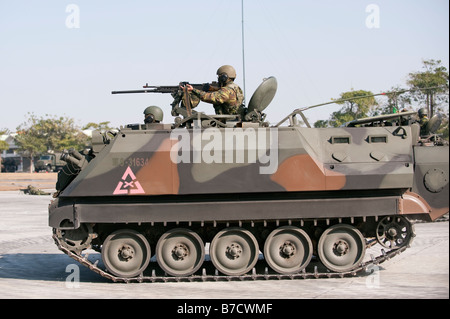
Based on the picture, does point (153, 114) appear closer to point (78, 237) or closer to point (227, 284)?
point (78, 237)

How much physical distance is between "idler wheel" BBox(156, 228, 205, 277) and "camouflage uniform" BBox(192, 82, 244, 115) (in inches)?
125

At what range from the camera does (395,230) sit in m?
14.1

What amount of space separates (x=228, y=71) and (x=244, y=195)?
341cm

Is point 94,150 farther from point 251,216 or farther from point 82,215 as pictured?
point 251,216

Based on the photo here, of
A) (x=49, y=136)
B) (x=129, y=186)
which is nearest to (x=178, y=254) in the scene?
(x=129, y=186)

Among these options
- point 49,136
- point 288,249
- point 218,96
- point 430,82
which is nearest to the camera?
point 288,249

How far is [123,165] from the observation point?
13570mm

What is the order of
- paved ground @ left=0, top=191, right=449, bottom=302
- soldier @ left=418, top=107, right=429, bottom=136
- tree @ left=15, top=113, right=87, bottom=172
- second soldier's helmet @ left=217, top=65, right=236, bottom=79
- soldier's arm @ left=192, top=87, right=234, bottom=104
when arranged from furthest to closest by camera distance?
tree @ left=15, top=113, right=87, bottom=172, soldier @ left=418, top=107, right=429, bottom=136, second soldier's helmet @ left=217, top=65, right=236, bottom=79, soldier's arm @ left=192, top=87, right=234, bottom=104, paved ground @ left=0, top=191, right=449, bottom=302

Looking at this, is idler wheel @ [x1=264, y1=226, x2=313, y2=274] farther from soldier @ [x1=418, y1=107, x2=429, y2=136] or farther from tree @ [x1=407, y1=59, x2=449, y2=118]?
tree @ [x1=407, y1=59, x2=449, y2=118]

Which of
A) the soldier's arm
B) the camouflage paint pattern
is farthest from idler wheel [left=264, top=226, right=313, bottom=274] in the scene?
the soldier's arm

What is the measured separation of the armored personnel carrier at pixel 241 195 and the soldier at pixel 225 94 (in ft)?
3.07


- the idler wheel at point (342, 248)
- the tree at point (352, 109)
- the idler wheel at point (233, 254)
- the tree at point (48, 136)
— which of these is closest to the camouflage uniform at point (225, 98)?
the idler wheel at point (233, 254)

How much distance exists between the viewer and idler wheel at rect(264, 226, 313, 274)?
1381 centimetres
